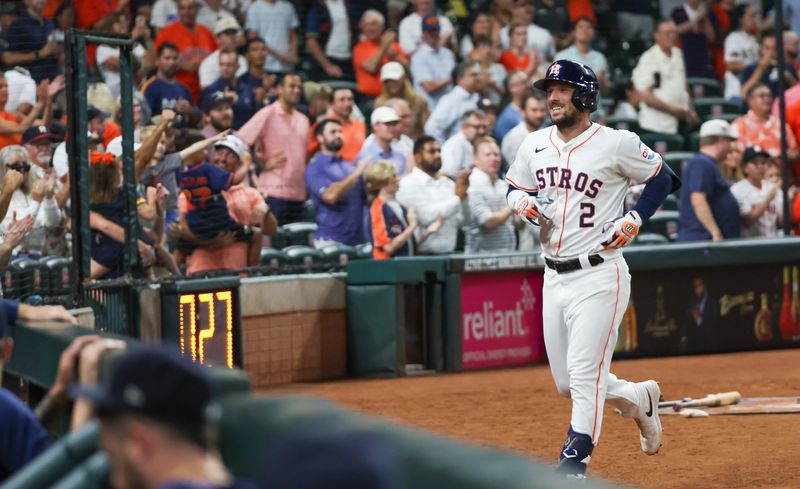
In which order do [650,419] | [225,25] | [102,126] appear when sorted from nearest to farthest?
[650,419], [102,126], [225,25]

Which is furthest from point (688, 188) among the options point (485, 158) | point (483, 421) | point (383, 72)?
point (483, 421)

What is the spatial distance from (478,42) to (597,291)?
8555mm

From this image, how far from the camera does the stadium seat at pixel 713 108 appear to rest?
1695 centimetres

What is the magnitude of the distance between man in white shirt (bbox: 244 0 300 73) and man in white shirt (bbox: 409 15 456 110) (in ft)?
4.36

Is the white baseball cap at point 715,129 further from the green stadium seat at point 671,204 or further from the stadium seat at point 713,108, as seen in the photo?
→ the stadium seat at point 713,108

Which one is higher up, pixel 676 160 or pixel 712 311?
pixel 676 160

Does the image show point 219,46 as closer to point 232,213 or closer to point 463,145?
point 232,213

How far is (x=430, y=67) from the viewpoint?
14.5 metres

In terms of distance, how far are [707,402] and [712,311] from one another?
11.8ft

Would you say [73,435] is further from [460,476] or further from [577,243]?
[577,243]

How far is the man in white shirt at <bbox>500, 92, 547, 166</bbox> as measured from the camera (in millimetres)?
13508

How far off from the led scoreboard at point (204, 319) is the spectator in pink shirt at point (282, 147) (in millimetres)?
2832

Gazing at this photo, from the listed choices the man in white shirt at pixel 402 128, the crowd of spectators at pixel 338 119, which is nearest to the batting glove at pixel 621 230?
the crowd of spectators at pixel 338 119

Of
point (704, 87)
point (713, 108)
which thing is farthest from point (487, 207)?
point (704, 87)
